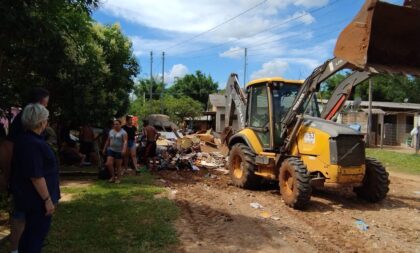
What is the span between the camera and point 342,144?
8.34 m

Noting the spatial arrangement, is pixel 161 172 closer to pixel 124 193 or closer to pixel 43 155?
pixel 124 193

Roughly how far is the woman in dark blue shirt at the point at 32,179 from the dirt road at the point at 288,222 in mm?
2208

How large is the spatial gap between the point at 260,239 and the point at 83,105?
7914 mm

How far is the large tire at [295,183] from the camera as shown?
322 inches

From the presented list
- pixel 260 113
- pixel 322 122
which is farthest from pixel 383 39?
pixel 260 113

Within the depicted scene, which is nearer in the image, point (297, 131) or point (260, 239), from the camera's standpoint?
point (260, 239)

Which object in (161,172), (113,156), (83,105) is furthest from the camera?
(161,172)

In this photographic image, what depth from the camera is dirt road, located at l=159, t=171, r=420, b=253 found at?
6160 mm

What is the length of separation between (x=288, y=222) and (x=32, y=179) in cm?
468

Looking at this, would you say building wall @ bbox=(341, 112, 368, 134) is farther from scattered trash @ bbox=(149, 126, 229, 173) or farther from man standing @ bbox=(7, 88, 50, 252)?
man standing @ bbox=(7, 88, 50, 252)

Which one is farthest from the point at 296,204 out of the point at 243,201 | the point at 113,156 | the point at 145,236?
the point at 113,156

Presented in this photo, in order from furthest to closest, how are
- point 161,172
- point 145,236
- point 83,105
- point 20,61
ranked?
point 161,172 → point 83,105 → point 20,61 → point 145,236

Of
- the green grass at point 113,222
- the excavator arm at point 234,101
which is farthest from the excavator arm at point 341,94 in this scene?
the green grass at point 113,222

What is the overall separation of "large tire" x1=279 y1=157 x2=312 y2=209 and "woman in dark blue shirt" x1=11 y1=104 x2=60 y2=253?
17.1ft
